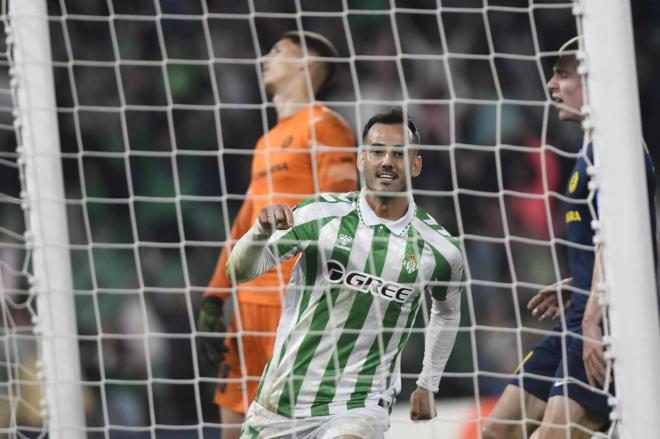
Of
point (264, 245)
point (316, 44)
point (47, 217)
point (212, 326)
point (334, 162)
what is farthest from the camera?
point (316, 44)

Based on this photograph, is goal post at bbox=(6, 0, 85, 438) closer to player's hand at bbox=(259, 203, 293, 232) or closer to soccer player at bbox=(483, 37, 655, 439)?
player's hand at bbox=(259, 203, 293, 232)

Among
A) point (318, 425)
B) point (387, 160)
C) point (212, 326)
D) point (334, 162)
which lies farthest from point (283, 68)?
point (318, 425)

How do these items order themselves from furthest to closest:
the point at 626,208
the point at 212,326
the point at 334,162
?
1. the point at 212,326
2. the point at 334,162
3. the point at 626,208

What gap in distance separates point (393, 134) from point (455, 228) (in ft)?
6.94

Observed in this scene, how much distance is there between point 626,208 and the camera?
2.46m

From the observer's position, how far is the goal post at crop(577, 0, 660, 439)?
8.04 feet

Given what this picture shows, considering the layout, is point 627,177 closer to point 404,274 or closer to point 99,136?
point 404,274

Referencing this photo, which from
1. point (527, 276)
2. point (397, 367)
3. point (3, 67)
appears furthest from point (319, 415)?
point (3, 67)

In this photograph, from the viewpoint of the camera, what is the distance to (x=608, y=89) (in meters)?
2.46

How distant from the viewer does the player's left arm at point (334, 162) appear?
11.1 feet

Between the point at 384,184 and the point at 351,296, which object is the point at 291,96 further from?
the point at 351,296

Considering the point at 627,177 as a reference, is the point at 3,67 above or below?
above

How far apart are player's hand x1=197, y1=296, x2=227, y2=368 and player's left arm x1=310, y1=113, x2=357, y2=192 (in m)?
0.60

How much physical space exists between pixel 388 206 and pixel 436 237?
0.15 meters
